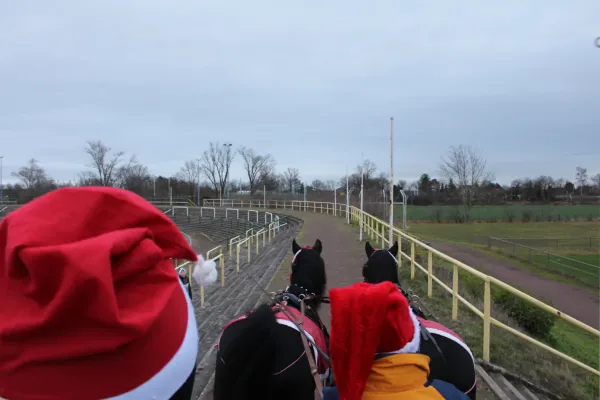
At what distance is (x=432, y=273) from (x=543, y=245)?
89.3 ft

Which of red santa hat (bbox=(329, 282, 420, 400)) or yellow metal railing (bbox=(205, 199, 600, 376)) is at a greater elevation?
red santa hat (bbox=(329, 282, 420, 400))

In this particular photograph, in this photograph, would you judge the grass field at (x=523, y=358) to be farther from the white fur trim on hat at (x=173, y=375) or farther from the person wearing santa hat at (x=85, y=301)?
the person wearing santa hat at (x=85, y=301)

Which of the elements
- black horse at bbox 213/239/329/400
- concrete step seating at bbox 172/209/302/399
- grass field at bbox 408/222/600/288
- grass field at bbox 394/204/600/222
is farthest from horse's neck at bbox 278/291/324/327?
grass field at bbox 394/204/600/222

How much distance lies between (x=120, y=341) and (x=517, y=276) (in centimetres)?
2113

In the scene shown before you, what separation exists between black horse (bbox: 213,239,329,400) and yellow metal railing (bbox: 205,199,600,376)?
7.17 feet

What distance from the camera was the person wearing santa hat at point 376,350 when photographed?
1655 mm

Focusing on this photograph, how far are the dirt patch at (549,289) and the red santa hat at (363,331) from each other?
38.8 feet

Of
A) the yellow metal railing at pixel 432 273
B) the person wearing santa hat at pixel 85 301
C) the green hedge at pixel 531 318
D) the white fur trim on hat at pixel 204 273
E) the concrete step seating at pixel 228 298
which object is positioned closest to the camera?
the person wearing santa hat at pixel 85 301

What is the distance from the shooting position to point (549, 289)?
55.1 feet

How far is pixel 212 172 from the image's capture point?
80.1m

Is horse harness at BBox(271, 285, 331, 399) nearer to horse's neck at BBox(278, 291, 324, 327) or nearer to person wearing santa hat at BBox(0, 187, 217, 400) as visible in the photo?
horse's neck at BBox(278, 291, 324, 327)

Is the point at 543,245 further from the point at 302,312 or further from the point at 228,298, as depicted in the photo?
the point at 302,312

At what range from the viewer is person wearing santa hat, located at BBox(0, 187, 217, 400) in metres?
0.99

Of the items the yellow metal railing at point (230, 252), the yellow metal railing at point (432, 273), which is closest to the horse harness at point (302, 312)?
the yellow metal railing at point (230, 252)
